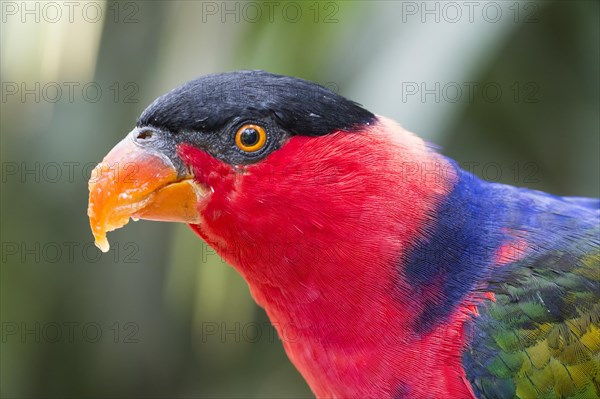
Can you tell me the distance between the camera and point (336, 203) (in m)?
1.54

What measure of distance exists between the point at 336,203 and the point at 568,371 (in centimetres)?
65

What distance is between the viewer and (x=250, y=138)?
1.50 metres

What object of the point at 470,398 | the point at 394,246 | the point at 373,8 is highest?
the point at 373,8

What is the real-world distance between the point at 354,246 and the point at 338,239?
42 mm

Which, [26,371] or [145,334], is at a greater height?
[145,334]

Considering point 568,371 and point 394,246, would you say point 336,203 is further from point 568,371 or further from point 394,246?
point 568,371

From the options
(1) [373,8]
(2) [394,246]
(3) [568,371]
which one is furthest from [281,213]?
(1) [373,8]

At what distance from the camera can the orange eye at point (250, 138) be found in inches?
58.9

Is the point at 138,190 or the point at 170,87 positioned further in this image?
the point at 170,87

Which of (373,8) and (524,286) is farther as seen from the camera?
(373,8)

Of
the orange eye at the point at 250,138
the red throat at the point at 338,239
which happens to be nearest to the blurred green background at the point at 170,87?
the red throat at the point at 338,239

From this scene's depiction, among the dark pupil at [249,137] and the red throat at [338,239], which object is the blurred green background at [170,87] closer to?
the red throat at [338,239]

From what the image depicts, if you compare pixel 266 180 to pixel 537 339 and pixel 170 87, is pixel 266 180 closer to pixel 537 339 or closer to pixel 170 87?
pixel 537 339

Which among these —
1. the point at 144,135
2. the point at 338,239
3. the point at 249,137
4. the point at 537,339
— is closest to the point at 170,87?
the point at 144,135
